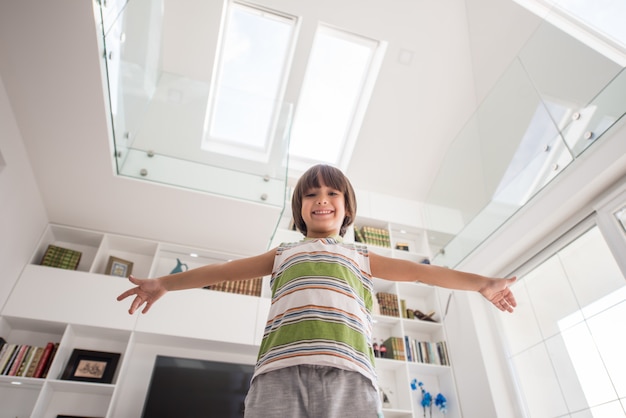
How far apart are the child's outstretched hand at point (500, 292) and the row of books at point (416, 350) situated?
100 inches

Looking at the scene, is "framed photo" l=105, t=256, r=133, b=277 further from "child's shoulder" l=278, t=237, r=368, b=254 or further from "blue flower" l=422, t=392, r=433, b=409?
"blue flower" l=422, t=392, r=433, b=409

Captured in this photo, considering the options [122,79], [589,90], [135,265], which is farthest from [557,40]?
[135,265]

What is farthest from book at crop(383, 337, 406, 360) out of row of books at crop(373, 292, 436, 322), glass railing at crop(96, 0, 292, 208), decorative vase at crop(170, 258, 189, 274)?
decorative vase at crop(170, 258, 189, 274)

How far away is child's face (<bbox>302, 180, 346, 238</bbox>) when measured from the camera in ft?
3.63

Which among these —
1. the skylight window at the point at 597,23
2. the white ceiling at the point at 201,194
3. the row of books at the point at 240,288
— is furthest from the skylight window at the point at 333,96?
the skylight window at the point at 597,23

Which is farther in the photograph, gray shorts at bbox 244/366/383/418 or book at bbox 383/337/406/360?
book at bbox 383/337/406/360

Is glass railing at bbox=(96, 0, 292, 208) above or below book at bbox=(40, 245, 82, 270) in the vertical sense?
above

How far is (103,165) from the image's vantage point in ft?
8.52

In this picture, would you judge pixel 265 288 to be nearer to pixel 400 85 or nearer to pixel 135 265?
pixel 135 265

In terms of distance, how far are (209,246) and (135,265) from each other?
0.67 m

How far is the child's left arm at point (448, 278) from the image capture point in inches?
40.8

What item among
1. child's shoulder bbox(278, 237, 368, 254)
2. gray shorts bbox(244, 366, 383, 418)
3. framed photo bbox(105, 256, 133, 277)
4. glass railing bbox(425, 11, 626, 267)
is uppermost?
glass railing bbox(425, 11, 626, 267)

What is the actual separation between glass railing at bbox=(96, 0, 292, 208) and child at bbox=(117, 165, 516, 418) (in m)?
1.66

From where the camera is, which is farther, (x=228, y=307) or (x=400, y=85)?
(x=400, y=85)
